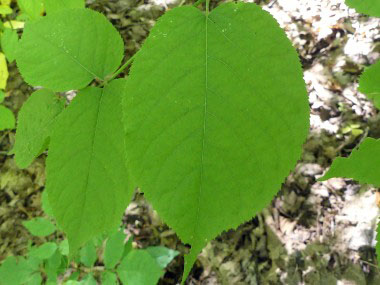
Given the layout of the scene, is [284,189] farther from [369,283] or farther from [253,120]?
[253,120]

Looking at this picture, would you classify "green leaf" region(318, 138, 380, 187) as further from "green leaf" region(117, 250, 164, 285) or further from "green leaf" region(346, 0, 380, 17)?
"green leaf" region(117, 250, 164, 285)

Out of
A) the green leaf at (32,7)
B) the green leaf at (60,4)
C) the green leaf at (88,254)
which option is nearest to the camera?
the green leaf at (60,4)

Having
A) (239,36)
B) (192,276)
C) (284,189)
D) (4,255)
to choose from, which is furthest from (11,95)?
(239,36)

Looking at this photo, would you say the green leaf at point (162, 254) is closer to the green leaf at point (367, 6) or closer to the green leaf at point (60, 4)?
the green leaf at point (60, 4)

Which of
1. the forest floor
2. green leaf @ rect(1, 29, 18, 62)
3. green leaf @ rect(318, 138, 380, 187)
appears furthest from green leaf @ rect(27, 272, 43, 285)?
green leaf @ rect(318, 138, 380, 187)

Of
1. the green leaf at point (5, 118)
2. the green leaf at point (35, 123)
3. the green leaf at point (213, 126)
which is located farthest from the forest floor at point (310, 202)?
the green leaf at point (213, 126)

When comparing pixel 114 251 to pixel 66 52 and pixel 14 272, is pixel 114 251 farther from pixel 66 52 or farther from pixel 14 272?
pixel 66 52

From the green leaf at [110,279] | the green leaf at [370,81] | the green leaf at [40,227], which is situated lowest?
the green leaf at [110,279]
